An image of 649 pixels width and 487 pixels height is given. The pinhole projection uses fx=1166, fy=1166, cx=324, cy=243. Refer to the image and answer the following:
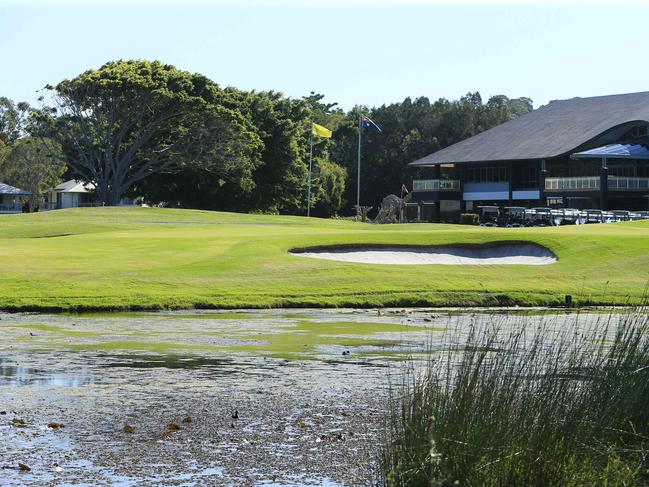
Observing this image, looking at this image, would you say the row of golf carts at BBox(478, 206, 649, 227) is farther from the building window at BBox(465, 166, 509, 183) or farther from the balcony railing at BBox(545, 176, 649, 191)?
the building window at BBox(465, 166, 509, 183)

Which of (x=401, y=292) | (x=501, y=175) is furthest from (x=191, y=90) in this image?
(x=401, y=292)

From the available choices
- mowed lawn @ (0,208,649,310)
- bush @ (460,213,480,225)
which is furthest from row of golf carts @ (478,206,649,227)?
mowed lawn @ (0,208,649,310)

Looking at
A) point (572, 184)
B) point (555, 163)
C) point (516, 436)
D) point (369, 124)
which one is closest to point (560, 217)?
point (572, 184)

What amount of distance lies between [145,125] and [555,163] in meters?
32.6

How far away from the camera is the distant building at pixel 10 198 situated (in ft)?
439

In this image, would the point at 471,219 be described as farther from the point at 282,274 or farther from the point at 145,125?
the point at 282,274

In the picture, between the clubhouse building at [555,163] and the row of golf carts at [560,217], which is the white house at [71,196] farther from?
the row of golf carts at [560,217]

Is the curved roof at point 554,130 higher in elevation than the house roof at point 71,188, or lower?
higher

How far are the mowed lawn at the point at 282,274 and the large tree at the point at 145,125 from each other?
4432 cm

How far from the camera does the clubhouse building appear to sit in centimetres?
8519

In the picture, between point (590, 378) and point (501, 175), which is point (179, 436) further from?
point (501, 175)

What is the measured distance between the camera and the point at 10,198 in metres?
142

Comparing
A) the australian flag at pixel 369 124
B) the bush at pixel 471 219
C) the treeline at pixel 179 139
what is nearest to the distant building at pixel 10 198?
the treeline at pixel 179 139

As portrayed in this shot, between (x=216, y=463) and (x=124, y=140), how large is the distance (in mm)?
88464
